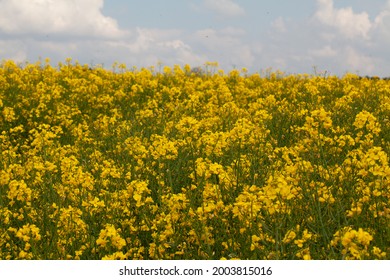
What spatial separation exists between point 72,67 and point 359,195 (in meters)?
11.5

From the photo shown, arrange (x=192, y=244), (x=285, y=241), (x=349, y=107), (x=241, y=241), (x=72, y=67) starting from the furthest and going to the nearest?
(x=72, y=67) < (x=349, y=107) < (x=192, y=244) < (x=241, y=241) < (x=285, y=241)

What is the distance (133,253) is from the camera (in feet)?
13.2

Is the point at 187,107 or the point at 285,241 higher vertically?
the point at 187,107

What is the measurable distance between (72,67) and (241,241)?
1149 cm

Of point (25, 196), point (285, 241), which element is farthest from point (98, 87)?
point (285, 241)

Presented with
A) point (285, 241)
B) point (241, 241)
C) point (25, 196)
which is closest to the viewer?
point (285, 241)

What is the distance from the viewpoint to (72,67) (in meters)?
14.4

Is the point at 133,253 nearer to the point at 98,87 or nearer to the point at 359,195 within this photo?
the point at 359,195

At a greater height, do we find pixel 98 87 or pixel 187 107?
pixel 98 87

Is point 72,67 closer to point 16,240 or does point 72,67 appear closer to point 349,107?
point 349,107
